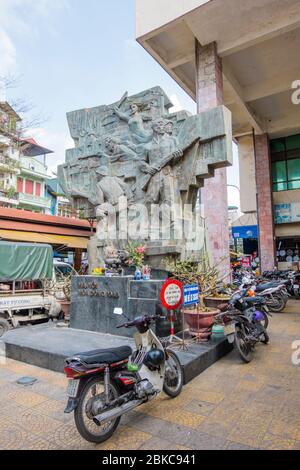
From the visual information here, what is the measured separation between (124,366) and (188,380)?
1.19m

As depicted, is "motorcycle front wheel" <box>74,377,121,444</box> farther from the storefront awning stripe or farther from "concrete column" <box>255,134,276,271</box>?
"concrete column" <box>255,134,276,271</box>

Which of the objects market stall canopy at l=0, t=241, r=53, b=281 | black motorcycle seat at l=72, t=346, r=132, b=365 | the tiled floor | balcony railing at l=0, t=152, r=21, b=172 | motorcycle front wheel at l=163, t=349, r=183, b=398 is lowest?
the tiled floor

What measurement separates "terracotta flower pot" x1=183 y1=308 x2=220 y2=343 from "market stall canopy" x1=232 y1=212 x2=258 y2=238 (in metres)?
11.7

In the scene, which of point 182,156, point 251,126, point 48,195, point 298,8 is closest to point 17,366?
point 182,156

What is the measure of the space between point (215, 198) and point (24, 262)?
5498 millimetres

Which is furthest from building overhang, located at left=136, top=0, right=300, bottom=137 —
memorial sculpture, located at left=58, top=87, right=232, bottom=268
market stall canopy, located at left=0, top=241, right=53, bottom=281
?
market stall canopy, located at left=0, top=241, right=53, bottom=281

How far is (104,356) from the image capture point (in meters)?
2.53

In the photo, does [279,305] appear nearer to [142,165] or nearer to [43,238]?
[142,165]

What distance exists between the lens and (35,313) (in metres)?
7.75

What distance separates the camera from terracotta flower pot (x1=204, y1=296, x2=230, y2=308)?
5.21 meters

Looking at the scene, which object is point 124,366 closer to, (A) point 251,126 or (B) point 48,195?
(A) point 251,126

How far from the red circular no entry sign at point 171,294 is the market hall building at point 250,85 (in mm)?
5187
